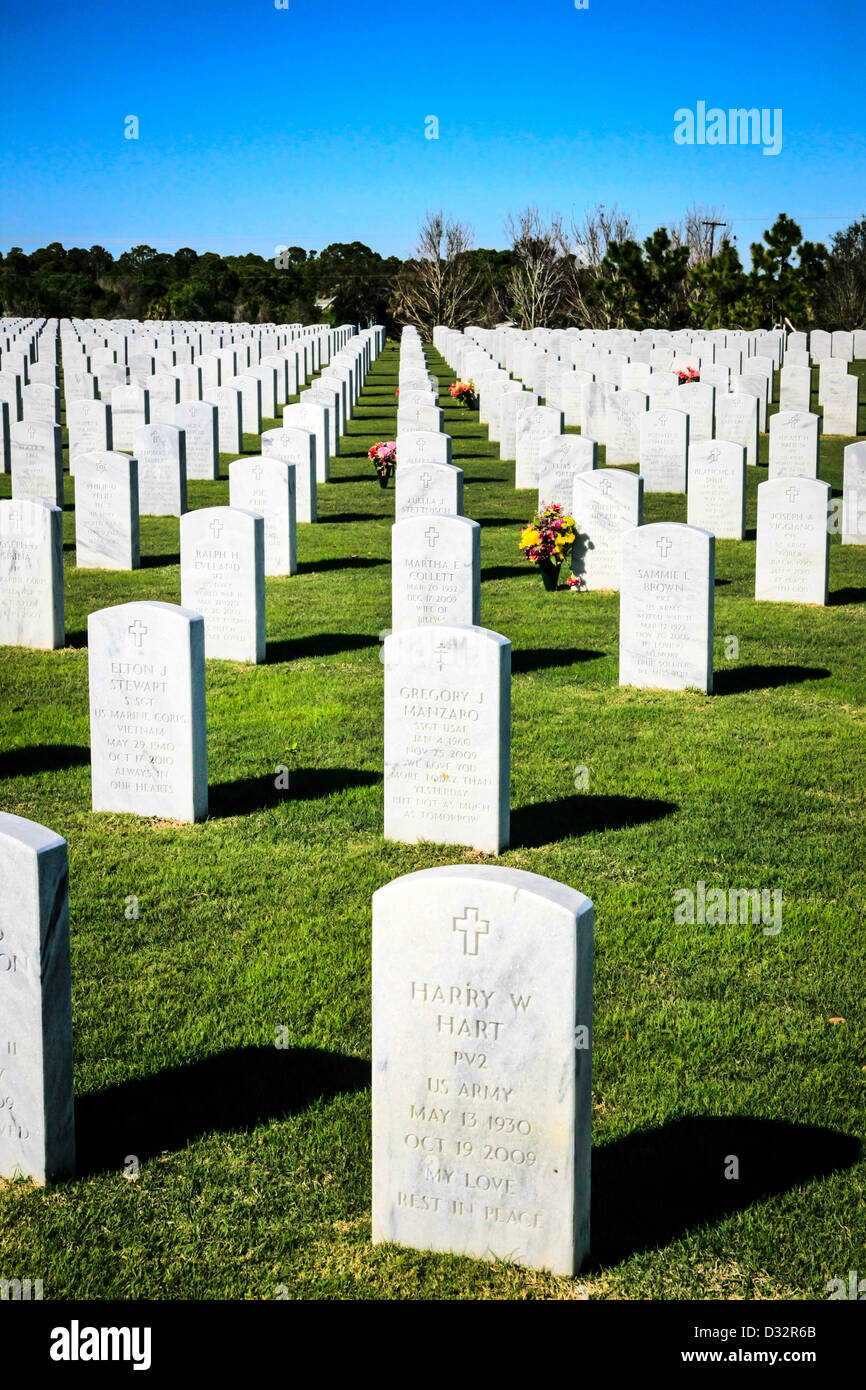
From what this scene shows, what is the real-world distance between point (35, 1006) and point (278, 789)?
4118 millimetres

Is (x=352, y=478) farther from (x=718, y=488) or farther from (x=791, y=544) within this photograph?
(x=791, y=544)

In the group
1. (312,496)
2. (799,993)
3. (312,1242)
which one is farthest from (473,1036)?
(312,496)

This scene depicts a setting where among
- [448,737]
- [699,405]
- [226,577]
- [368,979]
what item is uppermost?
[699,405]

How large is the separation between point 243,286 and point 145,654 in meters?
78.2

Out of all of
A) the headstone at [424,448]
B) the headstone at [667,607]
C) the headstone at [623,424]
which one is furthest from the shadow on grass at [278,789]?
the headstone at [623,424]

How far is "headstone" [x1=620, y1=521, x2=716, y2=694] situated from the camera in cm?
1020

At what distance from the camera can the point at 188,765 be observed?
309 inches

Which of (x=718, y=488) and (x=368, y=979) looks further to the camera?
(x=718, y=488)

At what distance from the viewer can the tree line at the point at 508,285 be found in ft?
186

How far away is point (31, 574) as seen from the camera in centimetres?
1134

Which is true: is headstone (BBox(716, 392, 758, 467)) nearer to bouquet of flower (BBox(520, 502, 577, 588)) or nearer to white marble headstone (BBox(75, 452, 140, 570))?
bouquet of flower (BBox(520, 502, 577, 588))

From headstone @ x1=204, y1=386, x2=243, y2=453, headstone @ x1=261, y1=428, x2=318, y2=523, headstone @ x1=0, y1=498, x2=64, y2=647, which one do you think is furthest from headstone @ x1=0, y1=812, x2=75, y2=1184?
headstone @ x1=204, y1=386, x2=243, y2=453

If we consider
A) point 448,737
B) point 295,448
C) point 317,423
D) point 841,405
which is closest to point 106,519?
point 295,448

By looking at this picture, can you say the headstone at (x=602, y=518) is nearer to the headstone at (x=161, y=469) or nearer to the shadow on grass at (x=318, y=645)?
the shadow on grass at (x=318, y=645)
